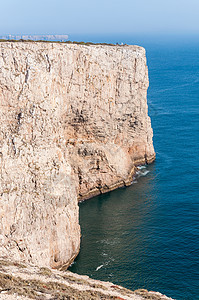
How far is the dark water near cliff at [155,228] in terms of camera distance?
4666cm

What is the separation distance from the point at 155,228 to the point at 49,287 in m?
27.2

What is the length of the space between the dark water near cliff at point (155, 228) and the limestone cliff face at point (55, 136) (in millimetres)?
3733

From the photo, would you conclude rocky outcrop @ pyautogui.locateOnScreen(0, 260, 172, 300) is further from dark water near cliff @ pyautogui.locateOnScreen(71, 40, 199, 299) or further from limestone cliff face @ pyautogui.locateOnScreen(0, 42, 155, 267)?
dark water near cliff @ pyautogui.locateOnScreen(71, 40, 199, 299)

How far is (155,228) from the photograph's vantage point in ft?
187

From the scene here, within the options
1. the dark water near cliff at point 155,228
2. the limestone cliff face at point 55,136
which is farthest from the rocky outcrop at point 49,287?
the dark water near cliff at point 155,228

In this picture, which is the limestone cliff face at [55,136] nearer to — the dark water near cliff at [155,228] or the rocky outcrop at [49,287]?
the dark water near cliff at [155,228]

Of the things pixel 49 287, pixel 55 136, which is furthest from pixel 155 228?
pixel 49 287

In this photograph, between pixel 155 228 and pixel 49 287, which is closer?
pixel 49 287

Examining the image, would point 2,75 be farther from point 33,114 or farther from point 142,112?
point 142,112

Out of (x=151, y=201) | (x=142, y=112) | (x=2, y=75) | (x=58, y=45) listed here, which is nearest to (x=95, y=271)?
(x=151, y=201)

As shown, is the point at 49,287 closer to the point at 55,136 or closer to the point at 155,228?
the point at 55,136

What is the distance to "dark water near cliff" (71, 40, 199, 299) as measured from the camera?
46656mm

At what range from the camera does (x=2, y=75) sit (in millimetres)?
49188

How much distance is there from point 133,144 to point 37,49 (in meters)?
32.8
